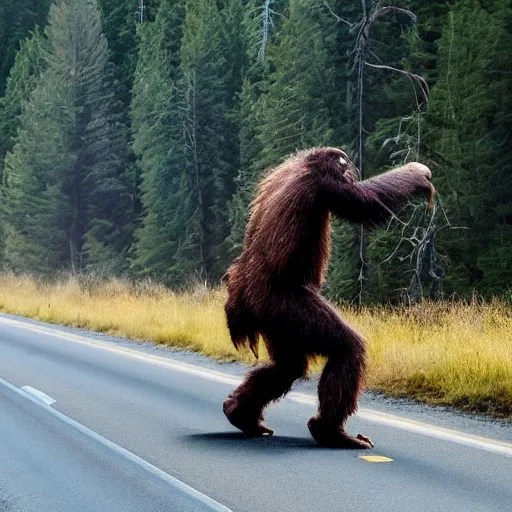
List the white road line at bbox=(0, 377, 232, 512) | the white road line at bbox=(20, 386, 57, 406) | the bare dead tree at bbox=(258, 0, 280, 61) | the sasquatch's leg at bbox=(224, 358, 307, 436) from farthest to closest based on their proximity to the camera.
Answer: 1. the bare dead tree at bbox=(258, 0, 280, 61)
2. the white road line at bbox=(20, 386, 57, 406)
3. the sasquatch's leg at bbox=(224, 358, 307, 436)
4. the white road line at bbox=(0, 377, 232, 512)

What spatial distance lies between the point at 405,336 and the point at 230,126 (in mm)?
35548

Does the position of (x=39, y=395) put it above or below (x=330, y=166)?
below

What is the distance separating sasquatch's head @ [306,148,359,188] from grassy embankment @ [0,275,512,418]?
3267 millimetres

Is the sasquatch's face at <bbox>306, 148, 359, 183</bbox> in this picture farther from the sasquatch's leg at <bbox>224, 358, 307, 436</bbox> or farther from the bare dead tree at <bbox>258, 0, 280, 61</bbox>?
the bare dead tree at <bbox>258, 0, 280, 61</bbox>

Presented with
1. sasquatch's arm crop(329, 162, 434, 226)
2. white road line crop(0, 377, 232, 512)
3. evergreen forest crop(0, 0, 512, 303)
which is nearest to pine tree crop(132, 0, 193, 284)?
evergreen forest crop(0, 0, 512, 303)

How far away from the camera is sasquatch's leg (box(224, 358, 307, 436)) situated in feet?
22.2

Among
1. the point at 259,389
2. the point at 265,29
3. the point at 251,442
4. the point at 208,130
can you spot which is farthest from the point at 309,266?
the point at 208,130

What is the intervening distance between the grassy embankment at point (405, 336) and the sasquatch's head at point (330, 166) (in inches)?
129

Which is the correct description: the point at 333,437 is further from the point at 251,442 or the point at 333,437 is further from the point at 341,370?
the point at 251,442

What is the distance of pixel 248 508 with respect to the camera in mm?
5430

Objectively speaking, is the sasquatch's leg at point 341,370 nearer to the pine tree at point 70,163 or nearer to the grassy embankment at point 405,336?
the grassy embankment at point 405,336

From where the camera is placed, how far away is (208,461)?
6684mm

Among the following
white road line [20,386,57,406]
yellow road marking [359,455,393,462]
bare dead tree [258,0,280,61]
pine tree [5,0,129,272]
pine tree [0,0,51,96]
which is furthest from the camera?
pine tree [0,0,51,96]

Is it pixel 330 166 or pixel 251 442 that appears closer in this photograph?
pixel 330 166
